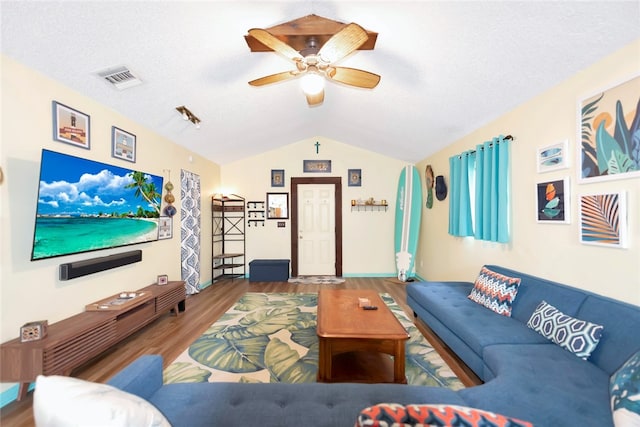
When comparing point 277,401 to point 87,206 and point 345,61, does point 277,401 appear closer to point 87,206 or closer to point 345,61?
point 87,206

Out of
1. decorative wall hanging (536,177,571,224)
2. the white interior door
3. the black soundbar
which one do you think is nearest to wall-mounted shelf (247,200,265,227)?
the white interior door

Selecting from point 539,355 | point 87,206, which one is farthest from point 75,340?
point 539,355

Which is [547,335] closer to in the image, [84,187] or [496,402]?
[496,402]

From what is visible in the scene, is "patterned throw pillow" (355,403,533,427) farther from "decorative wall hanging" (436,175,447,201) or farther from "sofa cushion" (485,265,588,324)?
"decorative wall hanging" (436,175,447,201)

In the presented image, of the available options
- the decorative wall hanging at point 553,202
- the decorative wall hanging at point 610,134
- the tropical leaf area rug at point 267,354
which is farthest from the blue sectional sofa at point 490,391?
the decorative wall hanging at point 610,134

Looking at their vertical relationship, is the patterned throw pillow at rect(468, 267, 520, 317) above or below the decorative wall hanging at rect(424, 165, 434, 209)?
below

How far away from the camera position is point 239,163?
5699 mm

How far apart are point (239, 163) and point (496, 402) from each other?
5497mm

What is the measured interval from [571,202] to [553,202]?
15 centimetres

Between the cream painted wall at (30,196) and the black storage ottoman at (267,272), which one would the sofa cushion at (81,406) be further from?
the black storage ottoman at (267,272)

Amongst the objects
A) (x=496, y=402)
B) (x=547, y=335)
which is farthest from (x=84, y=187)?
(x=547, y=335)

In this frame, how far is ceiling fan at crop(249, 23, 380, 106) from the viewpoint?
169 cm

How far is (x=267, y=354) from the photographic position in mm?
2447

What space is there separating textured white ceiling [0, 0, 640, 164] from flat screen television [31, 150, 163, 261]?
2.36ft
